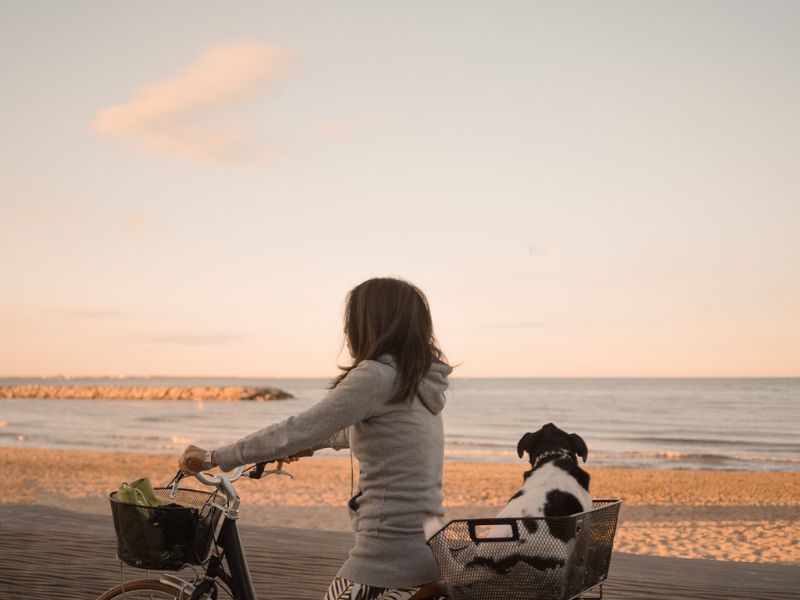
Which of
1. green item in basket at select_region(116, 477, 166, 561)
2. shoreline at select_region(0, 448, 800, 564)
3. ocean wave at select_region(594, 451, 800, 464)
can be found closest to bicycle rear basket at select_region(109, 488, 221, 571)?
green item in basket at select_region(116, 477, 166, 561)

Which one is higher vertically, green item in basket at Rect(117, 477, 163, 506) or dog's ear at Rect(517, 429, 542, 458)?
dog's ear at Rect(517, 429, 542, 458)

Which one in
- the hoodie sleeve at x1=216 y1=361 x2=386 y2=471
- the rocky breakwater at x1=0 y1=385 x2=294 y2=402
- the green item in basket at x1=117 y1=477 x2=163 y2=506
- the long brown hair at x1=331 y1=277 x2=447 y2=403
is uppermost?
the long brown hair at x1=331 y1=277 x2=447 y2=403

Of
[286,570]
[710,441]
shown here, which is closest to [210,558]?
[286,570]

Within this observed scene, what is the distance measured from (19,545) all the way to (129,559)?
5020mm

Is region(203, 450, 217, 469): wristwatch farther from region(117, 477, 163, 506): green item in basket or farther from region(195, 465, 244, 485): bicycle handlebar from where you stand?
region(117, 477, 163, 506): green item in basket

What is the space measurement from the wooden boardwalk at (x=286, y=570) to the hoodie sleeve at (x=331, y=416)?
11.5 feet

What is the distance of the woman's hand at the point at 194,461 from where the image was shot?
7.37 feet

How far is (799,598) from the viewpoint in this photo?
493 centimetres

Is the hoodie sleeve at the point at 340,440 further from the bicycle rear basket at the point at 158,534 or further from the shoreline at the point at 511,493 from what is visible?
the shoreline at the point at 511,493

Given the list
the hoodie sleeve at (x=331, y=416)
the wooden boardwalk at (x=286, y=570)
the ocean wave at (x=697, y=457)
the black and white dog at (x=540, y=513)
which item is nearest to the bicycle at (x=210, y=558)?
the hoodie sleeve at (x=331, y=416)

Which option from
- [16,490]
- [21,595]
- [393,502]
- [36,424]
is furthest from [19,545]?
[36,424]

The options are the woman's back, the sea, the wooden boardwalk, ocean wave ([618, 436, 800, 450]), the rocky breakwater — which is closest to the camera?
the woman's back

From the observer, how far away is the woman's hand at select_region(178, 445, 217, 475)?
2246 millimetres

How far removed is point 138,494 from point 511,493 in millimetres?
13079
